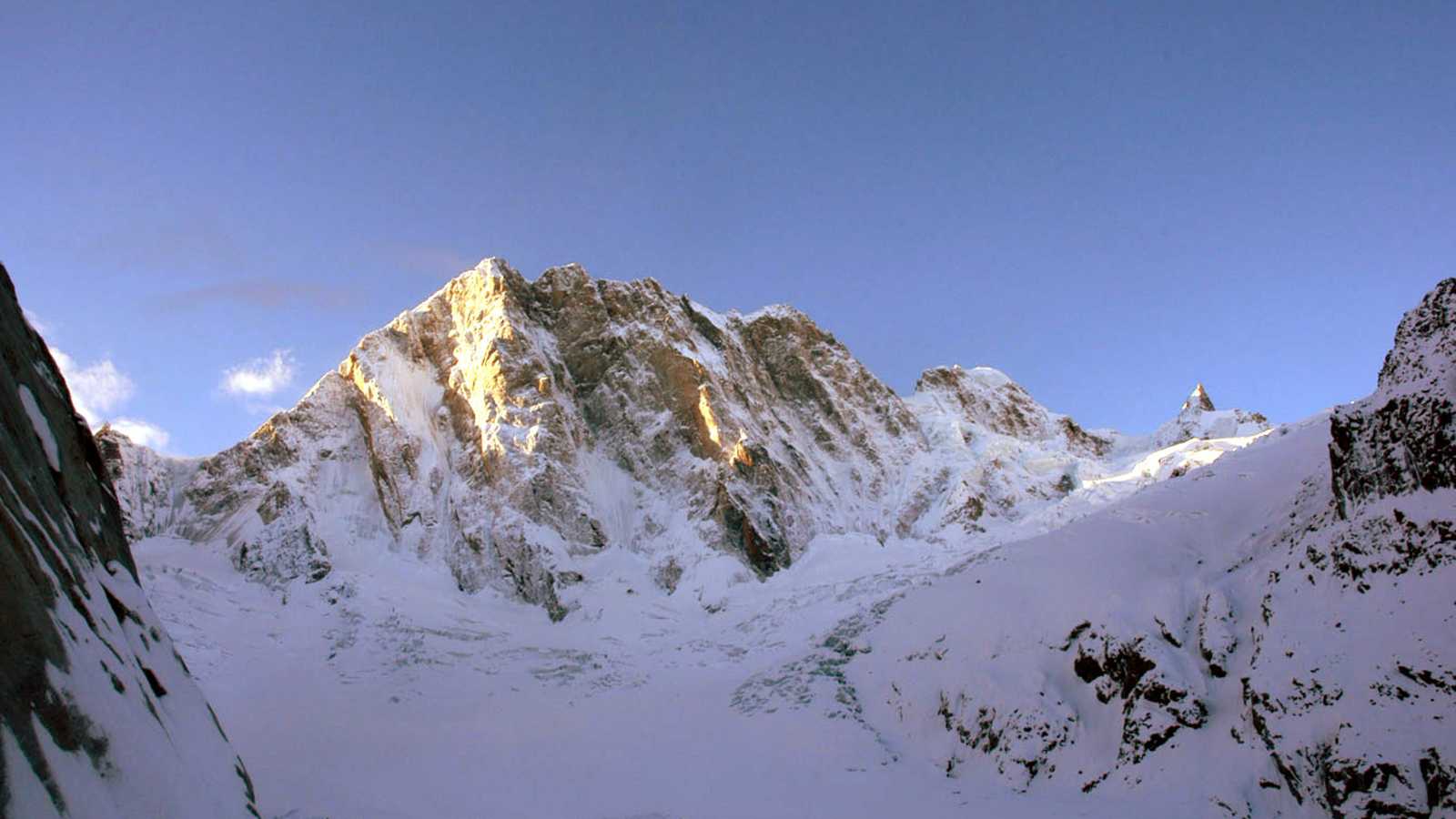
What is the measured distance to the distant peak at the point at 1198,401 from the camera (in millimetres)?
93000

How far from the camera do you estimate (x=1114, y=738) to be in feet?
64.1

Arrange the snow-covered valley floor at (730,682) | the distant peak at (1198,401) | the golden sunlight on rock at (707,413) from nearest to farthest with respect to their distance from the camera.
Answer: the snow-covered valley floor at (730,682) < the golden sunlight on rock at (707,413) < the distant peak at (1198,401)

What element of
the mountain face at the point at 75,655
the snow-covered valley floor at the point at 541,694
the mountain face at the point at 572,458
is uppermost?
the mountain face at the point at 572,458

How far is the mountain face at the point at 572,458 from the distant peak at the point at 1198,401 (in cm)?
984

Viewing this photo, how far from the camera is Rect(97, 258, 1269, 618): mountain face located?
5366 cm

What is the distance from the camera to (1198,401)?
93.5 meters

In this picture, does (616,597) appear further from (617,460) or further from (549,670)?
(617,460)

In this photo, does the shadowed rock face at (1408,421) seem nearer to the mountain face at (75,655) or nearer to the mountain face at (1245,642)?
the mountain face at (1245,642)

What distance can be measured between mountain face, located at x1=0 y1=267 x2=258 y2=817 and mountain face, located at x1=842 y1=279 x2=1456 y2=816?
16.7 m

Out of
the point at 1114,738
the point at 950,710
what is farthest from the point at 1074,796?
the point at 950,710

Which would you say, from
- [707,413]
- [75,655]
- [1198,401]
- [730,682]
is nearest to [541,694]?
[730,682]

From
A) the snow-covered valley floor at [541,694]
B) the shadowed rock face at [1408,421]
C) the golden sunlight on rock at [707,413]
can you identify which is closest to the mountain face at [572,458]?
the golden sunlight on rock at [707,413]

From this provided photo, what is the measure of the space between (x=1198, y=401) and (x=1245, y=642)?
85058 millimetres

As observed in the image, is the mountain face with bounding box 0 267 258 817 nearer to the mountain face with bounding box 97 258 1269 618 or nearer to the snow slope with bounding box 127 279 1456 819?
the snow slope with bounding box 127 279 1456 819
